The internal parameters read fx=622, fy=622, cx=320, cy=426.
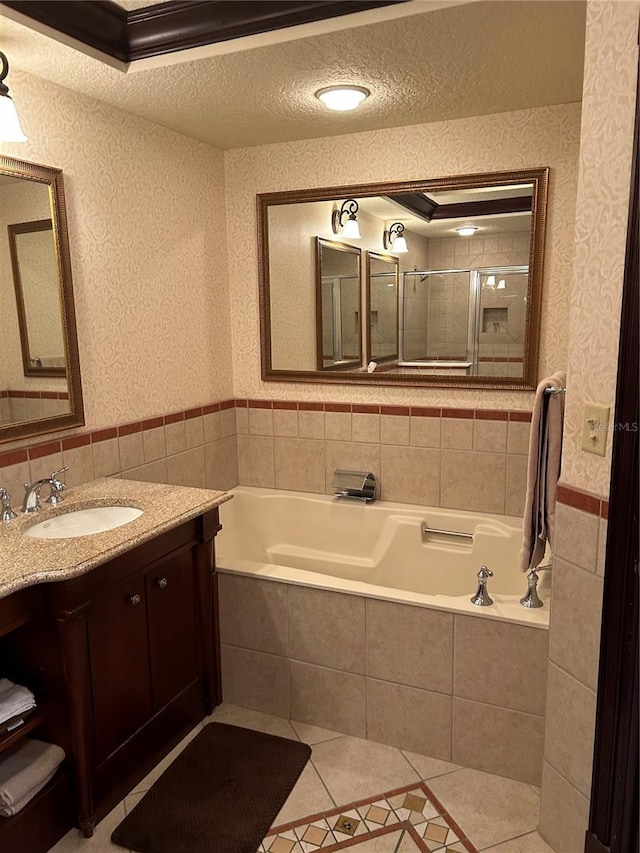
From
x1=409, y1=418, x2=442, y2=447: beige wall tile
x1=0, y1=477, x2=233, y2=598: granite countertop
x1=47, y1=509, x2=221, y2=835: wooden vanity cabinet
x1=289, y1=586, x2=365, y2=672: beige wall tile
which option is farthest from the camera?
x1=409, y1=418, x2=442, y2=447: beige wall tile

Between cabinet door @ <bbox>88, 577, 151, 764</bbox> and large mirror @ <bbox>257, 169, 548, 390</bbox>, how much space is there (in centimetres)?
157

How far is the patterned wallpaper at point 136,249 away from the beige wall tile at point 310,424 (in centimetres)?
46

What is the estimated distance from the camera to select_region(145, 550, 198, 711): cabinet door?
6.82 feet

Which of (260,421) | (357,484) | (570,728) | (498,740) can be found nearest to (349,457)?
(357,484)

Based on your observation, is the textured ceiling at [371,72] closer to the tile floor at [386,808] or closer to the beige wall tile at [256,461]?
the beige wall tile at [256,461]

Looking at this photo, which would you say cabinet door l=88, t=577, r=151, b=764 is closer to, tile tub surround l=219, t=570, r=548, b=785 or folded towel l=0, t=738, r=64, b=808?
folded towel l=0, t=738, r=64, b=808

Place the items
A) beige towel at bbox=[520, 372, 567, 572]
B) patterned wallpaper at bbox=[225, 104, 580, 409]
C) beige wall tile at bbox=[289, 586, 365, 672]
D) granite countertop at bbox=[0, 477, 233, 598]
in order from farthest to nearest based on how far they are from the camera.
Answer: patterned wallpaper at bbox=[225, 104, 580, 409], beige wall tile at bbox=[289, 586, 365, 672], beige towel at bbox=[520, 372, 567, 572], granite countertop at bbox=[0, 477, 233, 598]

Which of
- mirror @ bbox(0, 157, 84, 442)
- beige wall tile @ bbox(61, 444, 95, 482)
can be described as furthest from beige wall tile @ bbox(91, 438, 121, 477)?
mirror @ bbox(0, 157, 84, 442)

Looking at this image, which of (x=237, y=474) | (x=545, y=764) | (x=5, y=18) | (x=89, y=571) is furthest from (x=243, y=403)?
(x=545, y=764)

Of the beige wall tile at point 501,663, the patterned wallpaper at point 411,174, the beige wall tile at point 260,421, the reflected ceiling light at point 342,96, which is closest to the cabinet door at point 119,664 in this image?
the beige wall tile at point 501,663

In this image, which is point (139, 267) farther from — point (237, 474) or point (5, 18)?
point (237, 474)

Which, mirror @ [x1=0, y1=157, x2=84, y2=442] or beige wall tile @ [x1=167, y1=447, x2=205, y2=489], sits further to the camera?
beige wall tile @ [x1=167, y1=447, x2=205, y2=489]

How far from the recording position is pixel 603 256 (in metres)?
1.46

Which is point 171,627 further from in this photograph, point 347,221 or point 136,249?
point 347,221
